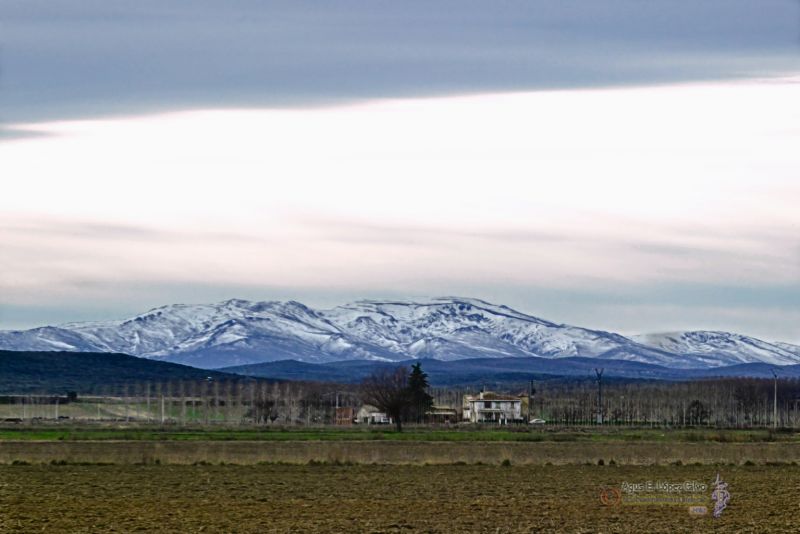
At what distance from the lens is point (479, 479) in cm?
5234

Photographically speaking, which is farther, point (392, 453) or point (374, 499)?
point (392, 453)

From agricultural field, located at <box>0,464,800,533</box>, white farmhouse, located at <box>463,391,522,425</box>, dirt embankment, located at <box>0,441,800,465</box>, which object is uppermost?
white farmhouse, located at <box>463,391,522,425</box>

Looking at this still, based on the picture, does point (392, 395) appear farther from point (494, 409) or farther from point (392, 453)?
point (392, 453)

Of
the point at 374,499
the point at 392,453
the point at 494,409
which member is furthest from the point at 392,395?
the point at 374,499

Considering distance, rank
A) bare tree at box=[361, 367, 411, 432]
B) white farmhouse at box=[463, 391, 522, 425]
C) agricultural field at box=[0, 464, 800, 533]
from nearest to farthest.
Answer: agricultural field at box=[0, 464, 800, 533] → bare tree at box=[361, 367, 411, 432] → white farmhouse at box=[463, 391, 522, 425]

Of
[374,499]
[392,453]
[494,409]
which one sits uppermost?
[494,409]

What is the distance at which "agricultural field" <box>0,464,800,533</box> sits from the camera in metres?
36.2

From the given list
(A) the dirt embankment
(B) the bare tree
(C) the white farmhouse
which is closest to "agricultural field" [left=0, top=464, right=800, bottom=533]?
(A) the dirt embankment

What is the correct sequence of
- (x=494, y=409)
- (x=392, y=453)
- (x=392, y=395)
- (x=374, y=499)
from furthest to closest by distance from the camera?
(x=494, y=409) → (x=392, y=395) → (x=392, y=453) → (x=374, y=499)

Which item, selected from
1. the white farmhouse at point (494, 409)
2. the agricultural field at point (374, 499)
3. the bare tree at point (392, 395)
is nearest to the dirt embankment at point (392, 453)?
the agricultural field at point (374, 499)

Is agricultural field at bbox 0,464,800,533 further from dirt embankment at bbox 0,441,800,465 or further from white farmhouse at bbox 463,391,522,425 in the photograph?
white farmhouse at bbox 463,391,522,425

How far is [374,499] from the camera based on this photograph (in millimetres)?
43781

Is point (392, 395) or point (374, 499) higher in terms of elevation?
point (392, 395)

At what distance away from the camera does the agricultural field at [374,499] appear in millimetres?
36250
